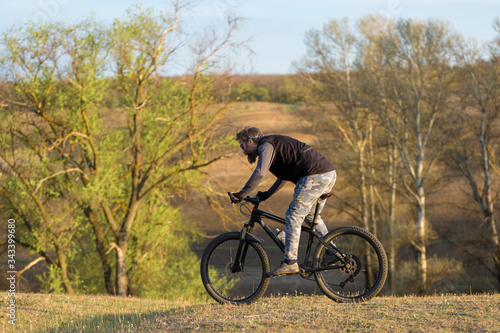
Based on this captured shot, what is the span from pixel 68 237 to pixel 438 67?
23.4m

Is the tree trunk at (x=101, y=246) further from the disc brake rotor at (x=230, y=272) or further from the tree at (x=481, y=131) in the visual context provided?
the tree at (x=481, y=131)

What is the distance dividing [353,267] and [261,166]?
167 centimetres

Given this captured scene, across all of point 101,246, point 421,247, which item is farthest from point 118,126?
point 421,247

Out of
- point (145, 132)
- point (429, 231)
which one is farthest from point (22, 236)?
point (429, 231)

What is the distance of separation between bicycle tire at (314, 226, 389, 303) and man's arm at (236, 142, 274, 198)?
1.14m

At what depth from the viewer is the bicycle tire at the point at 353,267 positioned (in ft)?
20.2

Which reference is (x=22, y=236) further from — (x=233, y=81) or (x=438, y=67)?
(x=438, y=67)

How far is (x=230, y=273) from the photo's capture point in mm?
6645

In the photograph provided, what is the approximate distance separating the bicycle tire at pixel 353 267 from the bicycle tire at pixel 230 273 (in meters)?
0.69

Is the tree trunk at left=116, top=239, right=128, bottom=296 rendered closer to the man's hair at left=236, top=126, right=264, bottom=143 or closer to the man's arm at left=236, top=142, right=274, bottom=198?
the man's hair at left=236, top=126, right=264, bottom=143

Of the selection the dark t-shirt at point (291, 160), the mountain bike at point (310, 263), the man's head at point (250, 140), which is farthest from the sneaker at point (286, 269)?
the man's head at point (250, 140)

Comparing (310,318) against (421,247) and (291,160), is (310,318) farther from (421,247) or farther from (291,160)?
(421,247)

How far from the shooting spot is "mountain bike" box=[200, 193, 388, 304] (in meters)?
6.19

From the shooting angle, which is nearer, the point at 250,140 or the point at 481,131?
the point at 250,140
